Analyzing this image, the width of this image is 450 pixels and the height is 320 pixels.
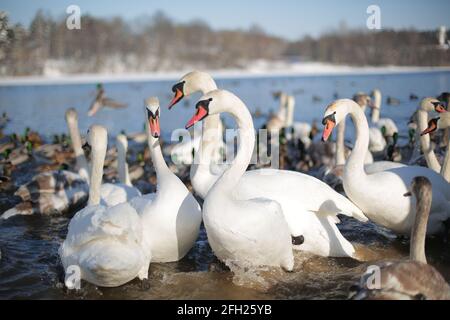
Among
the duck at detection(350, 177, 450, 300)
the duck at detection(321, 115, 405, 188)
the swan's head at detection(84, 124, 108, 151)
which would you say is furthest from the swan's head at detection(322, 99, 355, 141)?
the swan's head at detection(84, 124, 108, 151)

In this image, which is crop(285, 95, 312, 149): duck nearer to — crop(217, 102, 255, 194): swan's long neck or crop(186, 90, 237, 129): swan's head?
crop(217, 102, 255, 194): swan's long neck

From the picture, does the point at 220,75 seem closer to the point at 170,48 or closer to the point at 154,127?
the point at 170,48

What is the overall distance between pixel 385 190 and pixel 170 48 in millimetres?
87900

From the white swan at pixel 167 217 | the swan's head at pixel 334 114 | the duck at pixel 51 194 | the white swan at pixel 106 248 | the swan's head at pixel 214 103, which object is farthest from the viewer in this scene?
the duck at pixel 51 194

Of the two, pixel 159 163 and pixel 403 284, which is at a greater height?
pixel 159 163

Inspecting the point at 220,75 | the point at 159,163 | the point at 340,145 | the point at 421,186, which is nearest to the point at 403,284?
the point at 421,186

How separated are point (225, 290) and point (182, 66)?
247 feet

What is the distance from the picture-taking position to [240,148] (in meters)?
5.06

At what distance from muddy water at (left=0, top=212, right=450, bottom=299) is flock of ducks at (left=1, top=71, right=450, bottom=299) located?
13cm

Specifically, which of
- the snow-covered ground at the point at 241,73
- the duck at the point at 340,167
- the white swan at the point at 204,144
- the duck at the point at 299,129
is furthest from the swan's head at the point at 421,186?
the snow-covered ground at the point at 241,73

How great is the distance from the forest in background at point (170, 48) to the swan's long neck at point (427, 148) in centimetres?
315

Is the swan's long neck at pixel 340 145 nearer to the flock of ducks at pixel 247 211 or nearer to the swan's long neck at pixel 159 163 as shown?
the flock of ducks at pixel 247 211

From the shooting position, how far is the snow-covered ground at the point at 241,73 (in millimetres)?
46431
